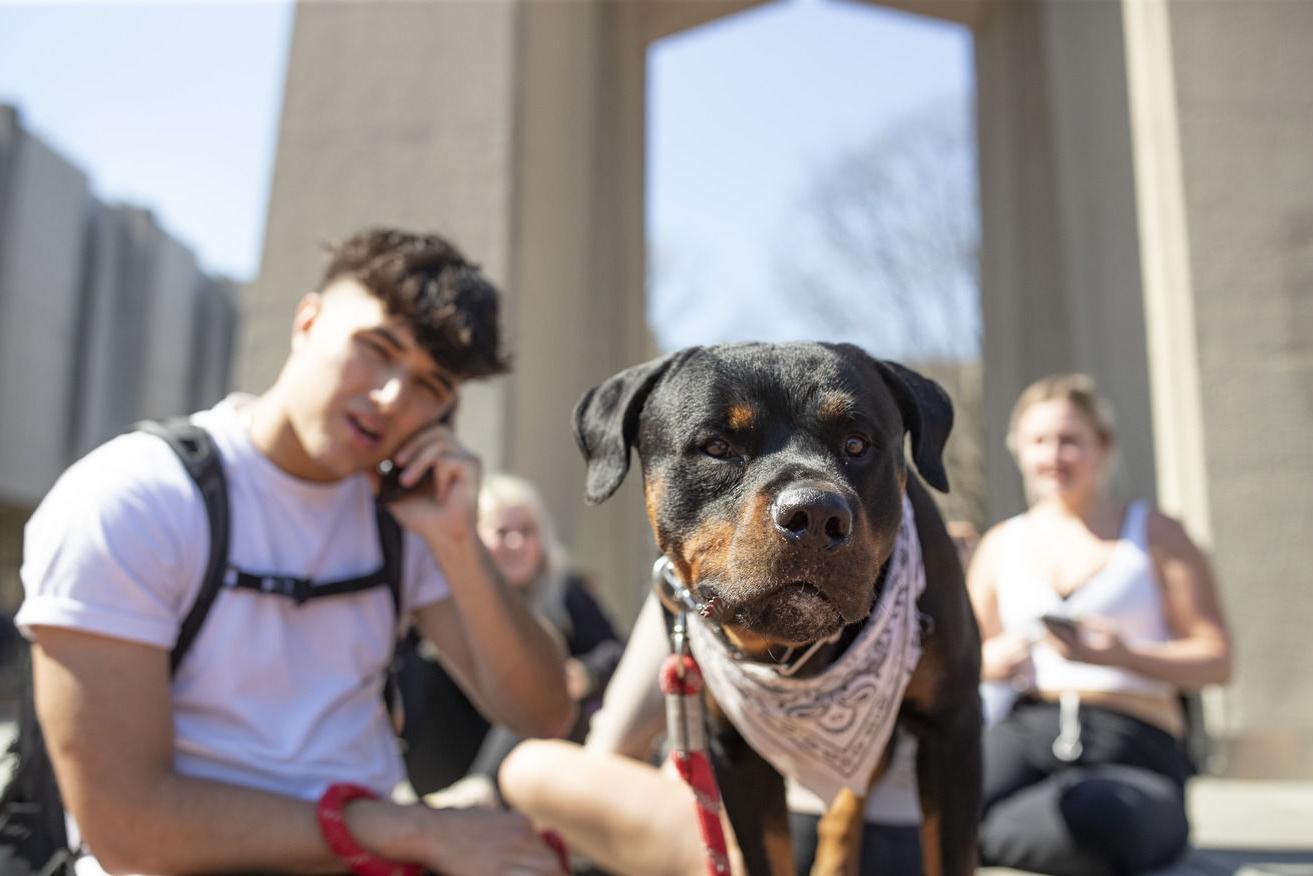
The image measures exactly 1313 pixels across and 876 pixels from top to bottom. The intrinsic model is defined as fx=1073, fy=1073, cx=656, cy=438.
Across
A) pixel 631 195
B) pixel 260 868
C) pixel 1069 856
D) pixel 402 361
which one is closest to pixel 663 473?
pixel 402 361

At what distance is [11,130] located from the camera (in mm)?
23125

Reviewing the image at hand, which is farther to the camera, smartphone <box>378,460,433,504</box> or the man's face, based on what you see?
smartphone <box>378,460,433,504</box>

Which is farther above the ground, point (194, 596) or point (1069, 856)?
point (194, 596)

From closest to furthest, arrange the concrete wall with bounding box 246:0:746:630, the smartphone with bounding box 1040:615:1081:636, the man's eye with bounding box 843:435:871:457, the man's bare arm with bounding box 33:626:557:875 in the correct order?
the man's eye with bounding box 843:435:871:457
the man's bare arm with bounding box 33:626:557:875
the smartphone with bounding box 1040:615:1081:636
the concrete wall with bounding box 246:0:746:630

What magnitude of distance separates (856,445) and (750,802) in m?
0.62

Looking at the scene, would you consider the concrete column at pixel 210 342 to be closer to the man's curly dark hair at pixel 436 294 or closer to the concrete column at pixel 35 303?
the concrete column at pixel 35 303

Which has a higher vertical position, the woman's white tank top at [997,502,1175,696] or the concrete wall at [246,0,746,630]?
the concrete wall at [246,0,746,630]

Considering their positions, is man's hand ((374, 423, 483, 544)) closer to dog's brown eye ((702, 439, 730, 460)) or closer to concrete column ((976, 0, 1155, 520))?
dog's brown eye ((702, 439, 730, 460))

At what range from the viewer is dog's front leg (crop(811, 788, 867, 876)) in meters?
1.96

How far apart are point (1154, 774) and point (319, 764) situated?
2.20 metres

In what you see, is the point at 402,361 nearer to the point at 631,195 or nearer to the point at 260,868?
the point at 260,868

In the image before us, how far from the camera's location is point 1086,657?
2.84m

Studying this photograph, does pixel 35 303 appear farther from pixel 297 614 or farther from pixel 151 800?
pixel 151 800

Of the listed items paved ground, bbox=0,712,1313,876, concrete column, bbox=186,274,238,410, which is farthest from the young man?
concrete column, bbox=186,274,238,410
